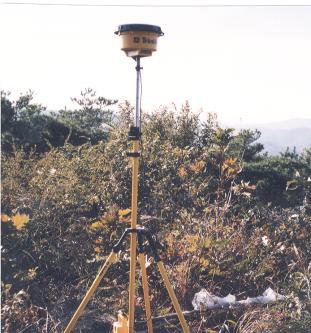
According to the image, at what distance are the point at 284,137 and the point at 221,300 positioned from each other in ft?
265

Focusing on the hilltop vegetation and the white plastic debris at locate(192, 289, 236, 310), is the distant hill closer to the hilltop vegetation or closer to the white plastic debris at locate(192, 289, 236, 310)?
the hilltop vegetation

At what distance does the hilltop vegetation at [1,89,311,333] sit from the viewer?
9.24 ft

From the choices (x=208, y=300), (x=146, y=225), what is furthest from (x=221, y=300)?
(x=146, y=225)

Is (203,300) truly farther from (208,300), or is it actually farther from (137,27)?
(137,27)

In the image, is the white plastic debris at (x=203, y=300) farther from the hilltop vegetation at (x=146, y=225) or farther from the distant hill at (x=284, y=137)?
the distant hill at (x=284, y=137)

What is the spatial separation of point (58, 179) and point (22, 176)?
256mm

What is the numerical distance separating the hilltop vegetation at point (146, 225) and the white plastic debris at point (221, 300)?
65 millimetres

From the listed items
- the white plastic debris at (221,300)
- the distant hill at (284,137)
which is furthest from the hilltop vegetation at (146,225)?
the distant hill at (284,137)

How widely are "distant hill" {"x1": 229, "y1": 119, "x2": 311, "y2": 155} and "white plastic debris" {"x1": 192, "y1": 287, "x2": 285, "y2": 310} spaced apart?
1950 mm

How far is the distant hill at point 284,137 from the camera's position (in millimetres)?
6964

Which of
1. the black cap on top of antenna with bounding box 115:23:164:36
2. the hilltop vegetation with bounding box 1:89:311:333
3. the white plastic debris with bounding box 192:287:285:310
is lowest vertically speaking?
the white plastic debris with bounding box 192:287:285:310

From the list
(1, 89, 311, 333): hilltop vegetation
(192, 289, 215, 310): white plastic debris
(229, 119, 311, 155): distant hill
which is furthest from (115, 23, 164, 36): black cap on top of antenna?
(229, 119, 311, 155): distant hill

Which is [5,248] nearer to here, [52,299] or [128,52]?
[52,299]

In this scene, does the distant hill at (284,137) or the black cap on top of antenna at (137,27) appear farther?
the distant hill at (284,137)
